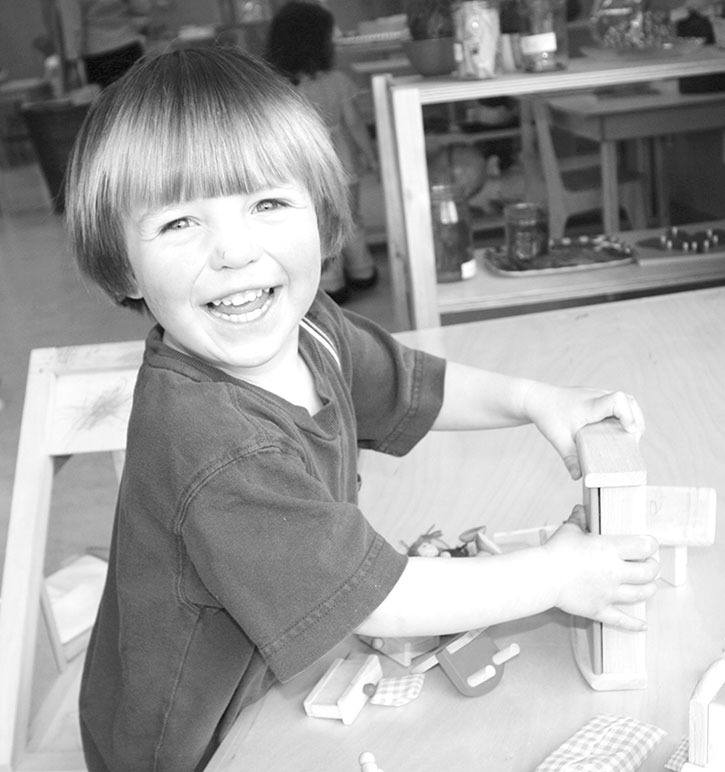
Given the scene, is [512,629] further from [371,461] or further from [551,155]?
[551,155]

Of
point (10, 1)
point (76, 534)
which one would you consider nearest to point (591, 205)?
point (76, 534)

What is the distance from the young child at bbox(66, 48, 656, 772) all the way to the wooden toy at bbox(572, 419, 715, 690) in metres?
0.01

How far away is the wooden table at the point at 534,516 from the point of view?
0.68m

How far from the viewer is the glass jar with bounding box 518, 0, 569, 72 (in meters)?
2.20

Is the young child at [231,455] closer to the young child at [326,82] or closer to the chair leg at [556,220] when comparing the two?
the chair leg at [556,220]

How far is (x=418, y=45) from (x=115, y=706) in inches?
66.8

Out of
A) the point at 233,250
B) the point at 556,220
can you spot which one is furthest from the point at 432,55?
the point at 233,250

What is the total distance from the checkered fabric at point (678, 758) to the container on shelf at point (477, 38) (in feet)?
5.80

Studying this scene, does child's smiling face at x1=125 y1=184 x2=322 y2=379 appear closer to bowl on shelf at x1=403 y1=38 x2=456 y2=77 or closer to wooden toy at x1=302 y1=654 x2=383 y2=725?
wooden toy at x1=302 y1=654 x2=383 y2=725

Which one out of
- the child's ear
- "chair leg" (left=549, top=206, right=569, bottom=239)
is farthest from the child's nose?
"chair leg" (left=549, top=206, right=569, bottom=239)

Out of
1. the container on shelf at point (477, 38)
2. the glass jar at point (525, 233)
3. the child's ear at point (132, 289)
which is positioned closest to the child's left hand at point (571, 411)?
the child's ear at point (132, 289)

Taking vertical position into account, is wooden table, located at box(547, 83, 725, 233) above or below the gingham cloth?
below

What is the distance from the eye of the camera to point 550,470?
1.03m

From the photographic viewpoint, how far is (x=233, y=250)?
0.78 m
